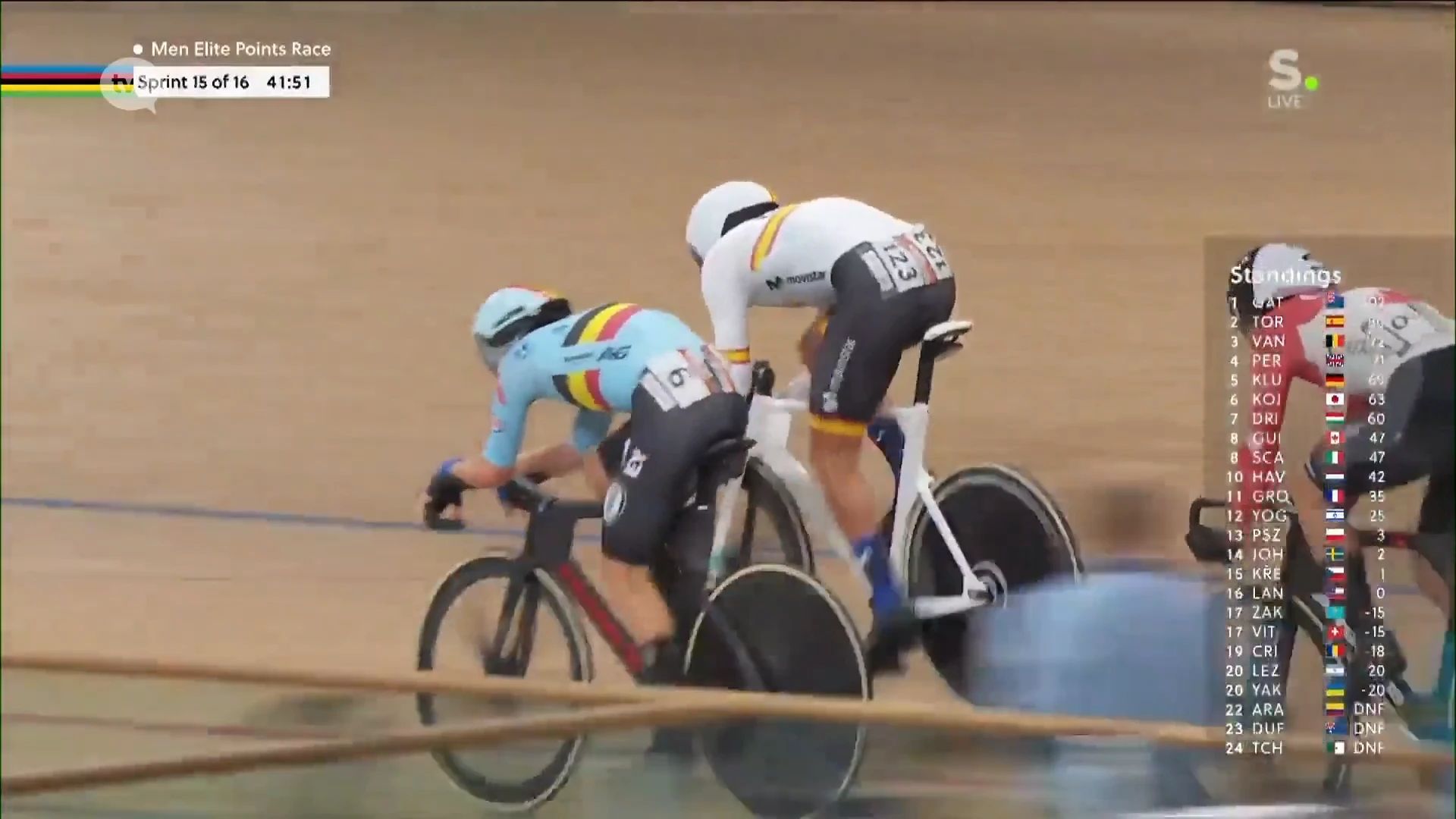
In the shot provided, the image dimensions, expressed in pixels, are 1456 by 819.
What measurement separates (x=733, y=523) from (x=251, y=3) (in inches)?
45.9

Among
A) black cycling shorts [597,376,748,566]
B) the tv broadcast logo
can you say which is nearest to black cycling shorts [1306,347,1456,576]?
black cycling shorts [597,376,748,566]

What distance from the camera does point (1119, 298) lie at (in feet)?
6.29

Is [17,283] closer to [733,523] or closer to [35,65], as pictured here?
[35,65]

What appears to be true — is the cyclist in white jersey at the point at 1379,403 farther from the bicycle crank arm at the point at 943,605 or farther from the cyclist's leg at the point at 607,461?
the cyclist's leg at the point at 607,461

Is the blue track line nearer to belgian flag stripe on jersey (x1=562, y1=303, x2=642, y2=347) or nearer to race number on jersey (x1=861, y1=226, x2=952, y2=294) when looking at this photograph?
belgian flag stripe on jersey (x1=562, y1=303, x2=642, y2=347)

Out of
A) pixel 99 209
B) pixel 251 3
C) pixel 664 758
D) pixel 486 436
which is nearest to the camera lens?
pixel 664 758

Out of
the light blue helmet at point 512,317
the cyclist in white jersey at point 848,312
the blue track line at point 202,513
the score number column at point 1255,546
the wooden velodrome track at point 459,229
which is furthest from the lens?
the blue track line at point 202,513

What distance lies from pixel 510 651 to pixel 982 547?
2.04ft

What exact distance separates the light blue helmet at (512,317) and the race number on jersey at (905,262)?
41cm

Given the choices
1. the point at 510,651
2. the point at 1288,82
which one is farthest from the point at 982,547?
the point at 1288,82

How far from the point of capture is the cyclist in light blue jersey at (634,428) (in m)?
1.54

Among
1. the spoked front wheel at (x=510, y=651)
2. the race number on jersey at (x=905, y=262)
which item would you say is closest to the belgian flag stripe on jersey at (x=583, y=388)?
the spoked front wheel at (x=510, y=651)

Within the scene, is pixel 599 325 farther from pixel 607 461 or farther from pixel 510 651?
pixel 510 651

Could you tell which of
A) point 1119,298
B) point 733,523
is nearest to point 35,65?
point 733,523
